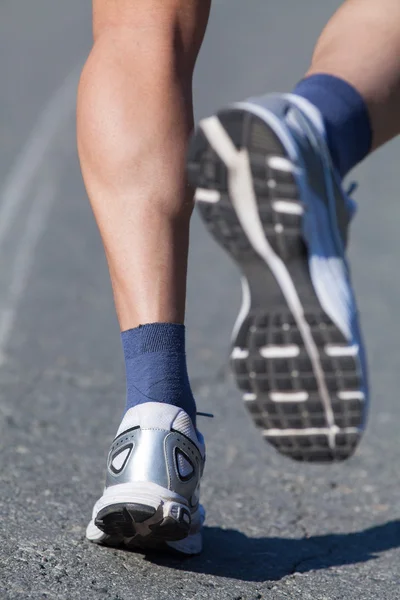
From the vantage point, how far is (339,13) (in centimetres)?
199

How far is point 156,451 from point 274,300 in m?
0.50

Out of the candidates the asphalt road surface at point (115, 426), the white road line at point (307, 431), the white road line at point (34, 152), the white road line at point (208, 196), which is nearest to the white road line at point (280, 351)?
the white road line at point (307, 431)

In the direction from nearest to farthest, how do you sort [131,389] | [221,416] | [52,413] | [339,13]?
[339,13], [131,389], [52,413], [221,416]

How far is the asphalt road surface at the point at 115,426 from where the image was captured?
7.34 feet

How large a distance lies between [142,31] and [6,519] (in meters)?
1.16

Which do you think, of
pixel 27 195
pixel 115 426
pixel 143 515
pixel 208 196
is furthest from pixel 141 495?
pixel 27 195

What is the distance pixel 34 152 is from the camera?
8.44 m

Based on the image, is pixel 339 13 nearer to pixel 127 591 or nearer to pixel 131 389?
pixel 131 389

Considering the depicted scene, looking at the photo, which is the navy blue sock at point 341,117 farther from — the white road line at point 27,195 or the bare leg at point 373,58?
the white road line at point 27,195

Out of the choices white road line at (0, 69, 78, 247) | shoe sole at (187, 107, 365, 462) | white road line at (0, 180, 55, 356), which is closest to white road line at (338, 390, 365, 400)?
shoe sole at (187, 107, 365, 462)

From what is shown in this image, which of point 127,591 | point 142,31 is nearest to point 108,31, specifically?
point 142,31

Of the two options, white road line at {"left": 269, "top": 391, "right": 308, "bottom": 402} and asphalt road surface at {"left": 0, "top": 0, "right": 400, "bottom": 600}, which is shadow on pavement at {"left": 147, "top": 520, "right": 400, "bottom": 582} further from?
white road line at {"left": 269, "top": 391, "right": 308, "bottom": 402}

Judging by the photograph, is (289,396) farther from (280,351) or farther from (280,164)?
(280,164)

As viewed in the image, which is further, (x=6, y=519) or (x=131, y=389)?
(x=6, y=519)
